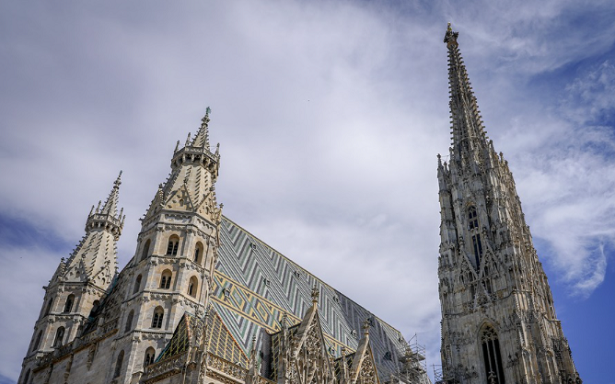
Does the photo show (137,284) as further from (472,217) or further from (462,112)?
(462,112)

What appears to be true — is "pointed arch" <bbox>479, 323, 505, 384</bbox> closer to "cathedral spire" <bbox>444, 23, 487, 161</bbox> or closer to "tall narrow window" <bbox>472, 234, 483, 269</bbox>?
"tall narrow window" <bbox>472, 234, 483, 269</bbox>

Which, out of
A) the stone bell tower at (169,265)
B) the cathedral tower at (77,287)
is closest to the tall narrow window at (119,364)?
the stone bell tower at (169,265)

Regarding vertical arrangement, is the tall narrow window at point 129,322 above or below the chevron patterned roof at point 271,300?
below

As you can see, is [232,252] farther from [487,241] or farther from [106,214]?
[487,241]

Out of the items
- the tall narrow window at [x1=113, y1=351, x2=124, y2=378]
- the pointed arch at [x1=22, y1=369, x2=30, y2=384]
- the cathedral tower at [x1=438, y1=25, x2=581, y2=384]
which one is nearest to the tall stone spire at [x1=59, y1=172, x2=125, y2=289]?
the pointed arch at [x1=22, y1=369, x2=30, y2=384]

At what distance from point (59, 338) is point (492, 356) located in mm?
32445

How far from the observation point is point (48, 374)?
112 feet

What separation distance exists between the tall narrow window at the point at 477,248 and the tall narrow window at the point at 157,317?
29874 mm

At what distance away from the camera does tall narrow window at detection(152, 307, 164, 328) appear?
30467mm

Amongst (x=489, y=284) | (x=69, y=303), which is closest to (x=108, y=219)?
(x=69, y=303)

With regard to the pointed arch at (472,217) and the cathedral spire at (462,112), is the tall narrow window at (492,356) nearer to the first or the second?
the pointed arch at (472,217)

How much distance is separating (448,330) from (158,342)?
27355 millimetres

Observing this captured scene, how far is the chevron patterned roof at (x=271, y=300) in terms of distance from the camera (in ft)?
117

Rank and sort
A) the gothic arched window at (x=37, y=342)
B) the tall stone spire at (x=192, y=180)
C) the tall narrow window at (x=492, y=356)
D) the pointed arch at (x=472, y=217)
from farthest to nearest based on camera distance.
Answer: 1. the pointed arch at (x=472, y=217)
2. the tall narrow window at (x=492, y=356)
3. the gothic arched window at (x=37, y=342)
4. the tall stone spire at (x=192, y=180)
